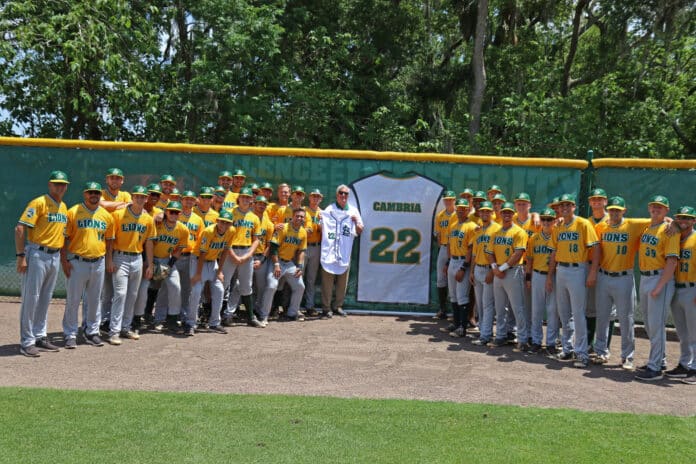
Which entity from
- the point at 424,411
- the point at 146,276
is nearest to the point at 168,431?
the point at 424,411

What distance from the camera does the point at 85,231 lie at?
695 centimetres

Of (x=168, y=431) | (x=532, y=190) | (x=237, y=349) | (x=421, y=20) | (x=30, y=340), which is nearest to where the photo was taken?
(x=168, y=431)

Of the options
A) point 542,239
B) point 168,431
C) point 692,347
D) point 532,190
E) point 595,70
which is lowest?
point 168,431

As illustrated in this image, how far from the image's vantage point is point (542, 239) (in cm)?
754

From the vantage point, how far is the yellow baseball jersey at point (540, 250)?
7480mm

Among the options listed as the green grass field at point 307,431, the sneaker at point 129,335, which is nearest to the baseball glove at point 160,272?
the sneaker at point 129,335

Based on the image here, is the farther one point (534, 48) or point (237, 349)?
point (534, 48)

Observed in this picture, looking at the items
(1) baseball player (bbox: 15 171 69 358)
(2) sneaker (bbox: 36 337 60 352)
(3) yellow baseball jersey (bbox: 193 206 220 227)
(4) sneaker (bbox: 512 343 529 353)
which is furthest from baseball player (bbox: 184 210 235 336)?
(4) sneaker (bbox: 512 343 529 353)

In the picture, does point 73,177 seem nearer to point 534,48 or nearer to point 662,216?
point 662,216

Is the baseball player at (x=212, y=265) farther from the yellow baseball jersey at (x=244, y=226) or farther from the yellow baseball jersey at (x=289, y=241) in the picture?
the yellow baseball jersey at (x=289, y=241)

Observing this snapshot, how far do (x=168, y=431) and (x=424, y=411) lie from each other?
2.10m

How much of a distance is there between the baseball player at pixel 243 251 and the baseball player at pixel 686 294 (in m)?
5.32

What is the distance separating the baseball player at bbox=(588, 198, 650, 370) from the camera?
22.9 ft

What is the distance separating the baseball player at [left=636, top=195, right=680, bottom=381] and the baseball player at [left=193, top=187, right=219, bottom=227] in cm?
554
